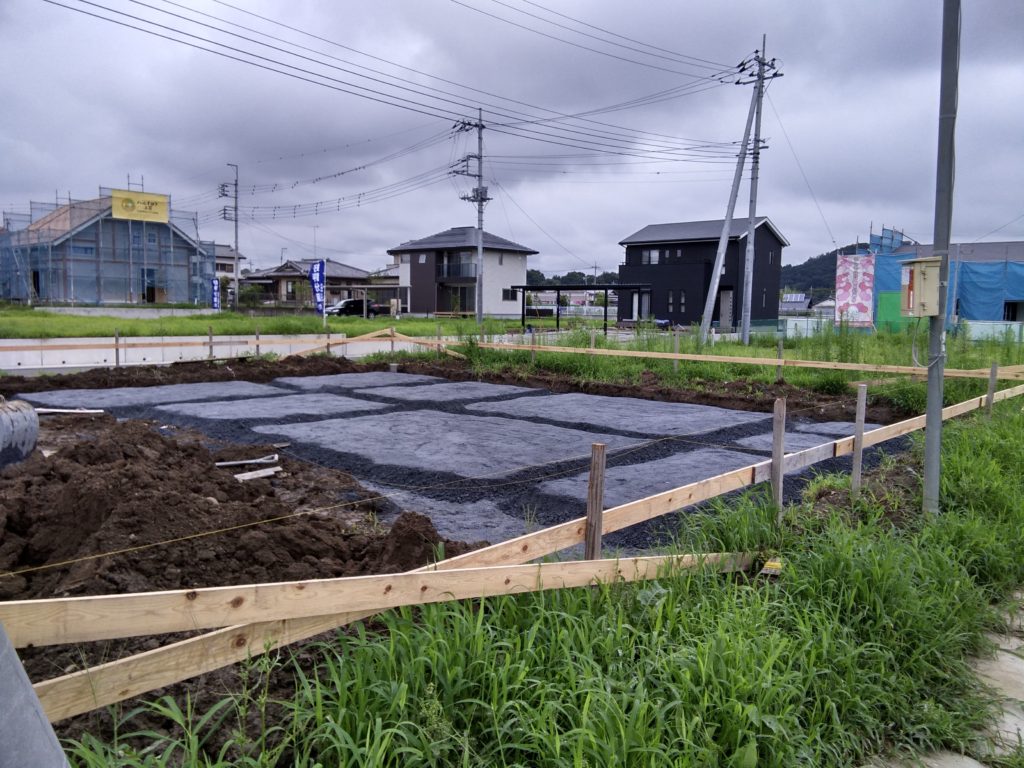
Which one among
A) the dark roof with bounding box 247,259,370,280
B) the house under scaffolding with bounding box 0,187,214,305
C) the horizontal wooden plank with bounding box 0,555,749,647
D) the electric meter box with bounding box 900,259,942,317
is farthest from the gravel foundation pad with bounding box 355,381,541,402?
the dark roof with bounding box 247,259,370,280

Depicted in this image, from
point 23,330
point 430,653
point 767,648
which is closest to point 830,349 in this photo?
point 767,648

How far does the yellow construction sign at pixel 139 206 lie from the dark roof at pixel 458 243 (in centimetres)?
1743

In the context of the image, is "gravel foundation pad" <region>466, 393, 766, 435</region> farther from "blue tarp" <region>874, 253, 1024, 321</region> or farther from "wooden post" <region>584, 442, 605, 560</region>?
"blue tarp" <region>874, 253, 1024, 321</region>

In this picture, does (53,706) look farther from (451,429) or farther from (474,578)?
(451,429)

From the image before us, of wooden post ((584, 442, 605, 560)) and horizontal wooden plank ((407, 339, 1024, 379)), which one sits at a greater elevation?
horizontal wooden plank ((407, 339, 1024, 379))

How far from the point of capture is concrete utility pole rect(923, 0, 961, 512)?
199 inches

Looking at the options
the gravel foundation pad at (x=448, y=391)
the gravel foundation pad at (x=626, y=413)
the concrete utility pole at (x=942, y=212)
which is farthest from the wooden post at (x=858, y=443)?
the gravel foundation pad at (x=448, y=391)

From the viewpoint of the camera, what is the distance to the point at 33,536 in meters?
4.42

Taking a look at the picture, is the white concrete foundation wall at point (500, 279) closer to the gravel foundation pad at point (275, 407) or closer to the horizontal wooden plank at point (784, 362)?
the horizontal wooden plank at point (784, 362)

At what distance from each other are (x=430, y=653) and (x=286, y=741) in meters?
0.61

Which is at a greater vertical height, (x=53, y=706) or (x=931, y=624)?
(x=53, y=706)

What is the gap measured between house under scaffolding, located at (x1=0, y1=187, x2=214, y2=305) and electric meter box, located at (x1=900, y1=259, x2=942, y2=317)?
47822 millimetres

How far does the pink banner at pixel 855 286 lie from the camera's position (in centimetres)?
2366

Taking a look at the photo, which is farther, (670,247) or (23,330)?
(670,247)
